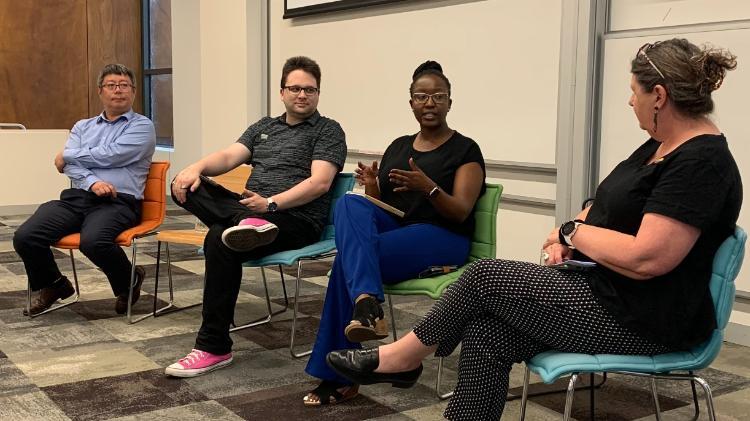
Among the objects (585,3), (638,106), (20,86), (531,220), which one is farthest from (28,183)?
(638,106)

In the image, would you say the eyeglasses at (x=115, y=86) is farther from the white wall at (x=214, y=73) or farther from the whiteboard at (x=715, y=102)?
the white wall at (x=214, y=73)

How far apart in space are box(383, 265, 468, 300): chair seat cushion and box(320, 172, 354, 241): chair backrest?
0.75 meters

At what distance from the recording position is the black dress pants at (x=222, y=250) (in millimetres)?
3113

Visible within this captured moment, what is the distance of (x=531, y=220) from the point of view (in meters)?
4.45

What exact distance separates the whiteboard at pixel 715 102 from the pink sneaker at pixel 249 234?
177 cm

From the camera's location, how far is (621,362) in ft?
6.48

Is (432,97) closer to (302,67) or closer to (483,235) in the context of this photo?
(483,235)

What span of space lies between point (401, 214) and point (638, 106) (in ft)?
3.64

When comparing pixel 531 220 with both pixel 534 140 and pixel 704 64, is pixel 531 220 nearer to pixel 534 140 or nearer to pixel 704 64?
pixel 534 140

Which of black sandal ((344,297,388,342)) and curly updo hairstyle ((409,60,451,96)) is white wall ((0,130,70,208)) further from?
black sandal ((344,297,388,342))

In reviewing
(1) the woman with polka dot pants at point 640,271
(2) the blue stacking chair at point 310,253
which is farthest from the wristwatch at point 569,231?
(2) the blue stacking chair at point 310,253

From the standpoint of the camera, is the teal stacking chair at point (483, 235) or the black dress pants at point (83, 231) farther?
the black dress pants at point (83, 231)

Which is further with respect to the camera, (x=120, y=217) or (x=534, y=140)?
(x=534, y=140)

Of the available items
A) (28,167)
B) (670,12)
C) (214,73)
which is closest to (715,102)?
(670,12)
